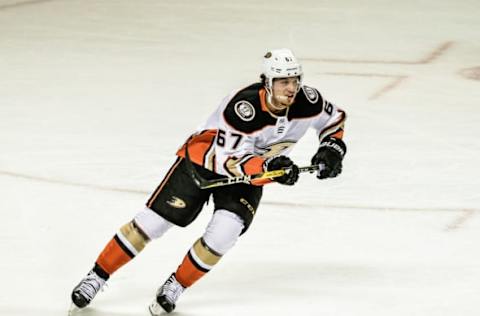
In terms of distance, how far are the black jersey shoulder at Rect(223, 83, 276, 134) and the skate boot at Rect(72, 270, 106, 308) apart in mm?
750

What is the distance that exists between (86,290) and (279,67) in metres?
1.03

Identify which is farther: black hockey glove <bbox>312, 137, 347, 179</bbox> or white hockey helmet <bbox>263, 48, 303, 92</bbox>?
black hockey glove <bbox>312, 137, 347, 179</bbox>

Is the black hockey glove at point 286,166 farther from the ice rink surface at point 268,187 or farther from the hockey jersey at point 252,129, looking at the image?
the ice rink surface at point 268,187

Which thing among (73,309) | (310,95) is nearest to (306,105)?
(310,95)

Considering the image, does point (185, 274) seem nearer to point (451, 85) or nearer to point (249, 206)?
point (249, 206)

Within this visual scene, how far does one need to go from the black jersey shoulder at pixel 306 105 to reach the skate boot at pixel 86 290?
0.90 meters

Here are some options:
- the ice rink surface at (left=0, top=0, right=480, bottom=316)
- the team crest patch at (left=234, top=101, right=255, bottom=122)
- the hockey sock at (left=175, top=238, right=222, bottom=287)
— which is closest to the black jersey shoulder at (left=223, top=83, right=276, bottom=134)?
the team crest patch at (left=234, top=101, right=255, bottom=122)

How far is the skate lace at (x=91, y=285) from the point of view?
4.64m

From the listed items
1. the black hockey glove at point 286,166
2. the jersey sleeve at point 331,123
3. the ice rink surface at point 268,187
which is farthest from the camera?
the ice rink surface at point 268,187

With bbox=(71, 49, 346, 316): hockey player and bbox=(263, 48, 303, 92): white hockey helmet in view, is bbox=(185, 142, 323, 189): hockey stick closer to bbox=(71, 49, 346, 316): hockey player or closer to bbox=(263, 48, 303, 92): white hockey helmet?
bbox=(71, 49, 346, 316): hockey player

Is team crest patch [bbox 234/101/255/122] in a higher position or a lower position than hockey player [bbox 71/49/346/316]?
higher

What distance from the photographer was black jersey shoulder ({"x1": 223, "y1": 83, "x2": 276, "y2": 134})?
4492 mm

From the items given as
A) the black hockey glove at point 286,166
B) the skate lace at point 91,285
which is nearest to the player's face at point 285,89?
the black hockey glove at point 286,166

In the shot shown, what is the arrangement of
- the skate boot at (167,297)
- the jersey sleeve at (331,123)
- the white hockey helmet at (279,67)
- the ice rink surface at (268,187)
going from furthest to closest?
1. the ice rink surface at (268,187)
2. the jersey sleeve at (331,123)
3. the skate boot at (167,297)
4. the white hockey helmet at (279,67)
